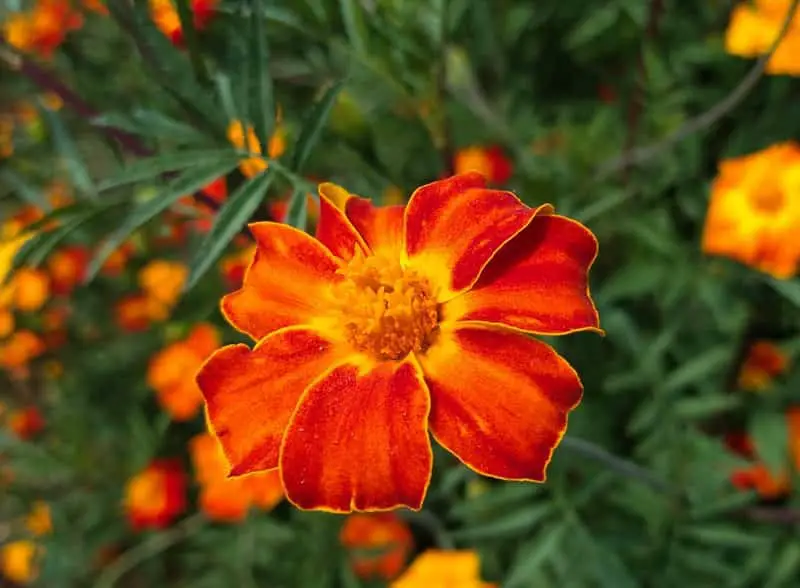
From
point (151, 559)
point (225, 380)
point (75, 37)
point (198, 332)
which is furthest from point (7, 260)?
point (75, 37)

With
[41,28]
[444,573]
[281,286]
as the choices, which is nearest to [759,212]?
[444,573]

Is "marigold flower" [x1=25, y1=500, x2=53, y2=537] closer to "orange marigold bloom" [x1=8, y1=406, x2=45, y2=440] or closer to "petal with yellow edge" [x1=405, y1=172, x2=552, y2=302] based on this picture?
"orange marigold bloom" [x1=8, y1=406, x2=45, y2=440]

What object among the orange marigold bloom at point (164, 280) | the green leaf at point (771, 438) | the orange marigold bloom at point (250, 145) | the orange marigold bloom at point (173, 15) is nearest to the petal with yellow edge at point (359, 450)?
the orange marigold bloom at point (250, 145)

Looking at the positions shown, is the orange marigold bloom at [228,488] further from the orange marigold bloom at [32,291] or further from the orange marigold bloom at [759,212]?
the orange marigold bloom at [759,212]

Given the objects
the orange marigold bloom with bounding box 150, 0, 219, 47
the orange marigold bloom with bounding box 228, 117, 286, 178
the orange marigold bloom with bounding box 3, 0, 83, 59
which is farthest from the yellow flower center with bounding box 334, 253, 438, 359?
the orange marigold bloom with bounding box 3, 0, 83, 59

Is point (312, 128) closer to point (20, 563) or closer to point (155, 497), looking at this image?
point (155, 497)

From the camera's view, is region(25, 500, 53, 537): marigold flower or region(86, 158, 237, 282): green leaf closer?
region(86, 158, 237, 282): green leaf
